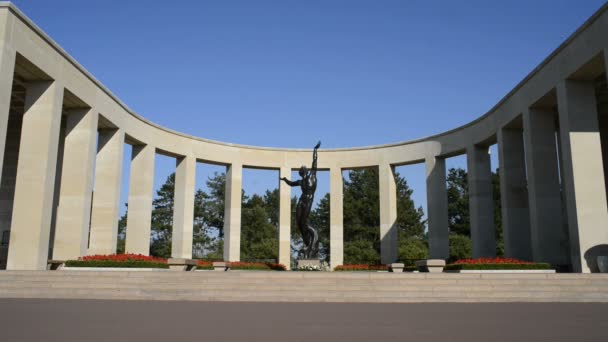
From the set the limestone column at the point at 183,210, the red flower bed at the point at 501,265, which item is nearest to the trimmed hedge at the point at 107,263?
the limestone column at the point at 183,210

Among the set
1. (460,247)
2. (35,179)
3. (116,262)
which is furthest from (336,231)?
(460,247)

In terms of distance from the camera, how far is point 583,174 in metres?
23.0

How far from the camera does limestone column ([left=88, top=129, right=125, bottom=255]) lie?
96.1 feet

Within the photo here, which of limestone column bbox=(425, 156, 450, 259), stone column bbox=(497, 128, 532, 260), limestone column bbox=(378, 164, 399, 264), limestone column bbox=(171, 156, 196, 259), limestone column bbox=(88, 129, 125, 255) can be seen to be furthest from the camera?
limestone column bbox=(378, 164, 399, 264)

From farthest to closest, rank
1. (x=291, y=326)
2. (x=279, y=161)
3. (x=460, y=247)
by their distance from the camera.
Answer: (x=460, y=247)
(x=279, y=161)
(x=291, y=326)

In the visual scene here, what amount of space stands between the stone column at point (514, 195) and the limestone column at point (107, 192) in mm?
22867

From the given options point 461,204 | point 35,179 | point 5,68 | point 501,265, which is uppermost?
point 5,68

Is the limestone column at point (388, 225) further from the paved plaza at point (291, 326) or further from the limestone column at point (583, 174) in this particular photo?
the paved plaza at point (291, 326)

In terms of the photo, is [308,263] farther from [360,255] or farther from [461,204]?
[461,204]

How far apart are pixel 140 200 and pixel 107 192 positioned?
2.58 meters

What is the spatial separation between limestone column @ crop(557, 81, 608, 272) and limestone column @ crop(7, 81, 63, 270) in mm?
24416

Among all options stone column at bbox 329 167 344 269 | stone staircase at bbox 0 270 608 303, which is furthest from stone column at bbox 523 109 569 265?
stone column at bbox 329 167 344 269

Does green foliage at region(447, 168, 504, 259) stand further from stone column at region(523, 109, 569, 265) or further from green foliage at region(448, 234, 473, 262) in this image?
stone column at region(523, 109, 569, 265)

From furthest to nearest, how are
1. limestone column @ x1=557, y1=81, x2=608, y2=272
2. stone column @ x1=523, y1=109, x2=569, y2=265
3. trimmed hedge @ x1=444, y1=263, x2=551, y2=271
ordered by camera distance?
stone column @ x1=523, y1=109, x2=569, y2=265 < limestone column @ x1=557, y1=81, x2=608, y2=272 < trimmed hedge @ x1=444, y1=263, x2=551, y2=271
